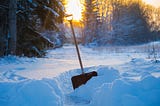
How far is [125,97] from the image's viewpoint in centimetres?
282

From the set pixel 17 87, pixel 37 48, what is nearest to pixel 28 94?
pixel 17 87

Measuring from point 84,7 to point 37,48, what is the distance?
32375 mm

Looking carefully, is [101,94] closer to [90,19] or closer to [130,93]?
[130,93]

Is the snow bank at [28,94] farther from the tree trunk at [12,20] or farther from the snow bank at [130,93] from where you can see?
the tree trunk at [12,20]

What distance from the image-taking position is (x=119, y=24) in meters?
40.8

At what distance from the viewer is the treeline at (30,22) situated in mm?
8938

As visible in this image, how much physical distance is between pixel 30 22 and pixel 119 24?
3332 centimetres

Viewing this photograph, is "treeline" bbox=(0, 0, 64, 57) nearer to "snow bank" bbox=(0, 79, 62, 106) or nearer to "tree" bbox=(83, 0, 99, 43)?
"snow bank" bbox=(0, 79, 62, 106)

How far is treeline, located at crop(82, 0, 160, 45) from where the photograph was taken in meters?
40.2

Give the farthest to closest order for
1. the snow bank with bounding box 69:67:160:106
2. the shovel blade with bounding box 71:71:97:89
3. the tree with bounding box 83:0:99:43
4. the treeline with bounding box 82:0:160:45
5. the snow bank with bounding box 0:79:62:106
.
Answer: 1. the tree with bounding box 83:0:99:43
2. the treeline with bounding box 82:0:160:45
3. the shovel blade with bounding box 71:71:97:89
4. the snow bank with bounding box 0:79:62:106
5. the snow bank with bounding box 69:67:160:106

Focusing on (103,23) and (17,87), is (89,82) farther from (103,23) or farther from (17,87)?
(103,23)

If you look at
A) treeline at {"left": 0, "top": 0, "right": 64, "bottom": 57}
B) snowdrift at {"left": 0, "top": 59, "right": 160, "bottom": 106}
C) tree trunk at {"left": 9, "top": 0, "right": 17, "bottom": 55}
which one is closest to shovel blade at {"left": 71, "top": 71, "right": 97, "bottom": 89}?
snowdrift at {"left": 0, "top": 59, "right": 160, "bottom": 106}

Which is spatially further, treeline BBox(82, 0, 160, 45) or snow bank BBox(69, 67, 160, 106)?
treeline BBox(82, 0, 160, 45)

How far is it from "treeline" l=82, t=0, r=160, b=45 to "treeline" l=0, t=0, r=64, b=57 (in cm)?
3092
